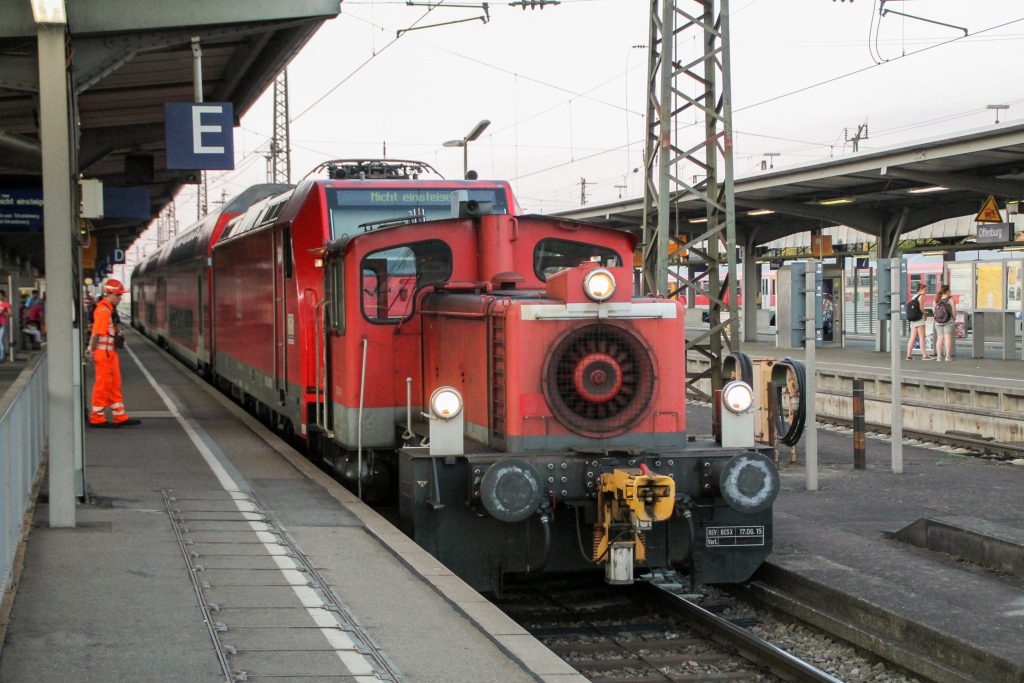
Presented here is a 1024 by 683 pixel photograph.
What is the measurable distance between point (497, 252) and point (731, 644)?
3.31 m

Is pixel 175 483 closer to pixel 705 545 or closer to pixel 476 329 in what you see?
pixel 476 329

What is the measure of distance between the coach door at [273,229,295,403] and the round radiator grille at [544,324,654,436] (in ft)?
14.3

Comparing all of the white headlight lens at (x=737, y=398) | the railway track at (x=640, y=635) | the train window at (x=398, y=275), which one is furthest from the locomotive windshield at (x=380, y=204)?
the railway track at (x=640, y=635)

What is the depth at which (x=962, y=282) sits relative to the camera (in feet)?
89.4

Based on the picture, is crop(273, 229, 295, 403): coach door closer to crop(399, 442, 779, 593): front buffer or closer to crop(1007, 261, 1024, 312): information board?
crop(399, 442, 779, 593): front buffer

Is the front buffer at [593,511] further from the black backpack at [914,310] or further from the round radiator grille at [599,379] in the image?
the black backpack at [914,310]

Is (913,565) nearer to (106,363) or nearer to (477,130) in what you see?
(106,363)

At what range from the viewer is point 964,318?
34.4 metres

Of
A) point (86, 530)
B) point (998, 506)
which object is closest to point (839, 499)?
point (998, 506)

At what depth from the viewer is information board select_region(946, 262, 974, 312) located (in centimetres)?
2684

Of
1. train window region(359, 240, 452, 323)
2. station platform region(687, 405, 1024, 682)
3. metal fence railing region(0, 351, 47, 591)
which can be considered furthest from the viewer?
train window region(359, 240, 452, 323)

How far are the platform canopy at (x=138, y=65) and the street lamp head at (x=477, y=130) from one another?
5612mm

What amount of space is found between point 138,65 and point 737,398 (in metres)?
10.8

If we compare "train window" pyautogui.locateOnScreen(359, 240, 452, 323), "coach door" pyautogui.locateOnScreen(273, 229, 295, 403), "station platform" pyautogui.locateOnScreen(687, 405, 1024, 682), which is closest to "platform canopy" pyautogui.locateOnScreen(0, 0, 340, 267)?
"coach door" pyautogui.locateOnScreen(273, 229, 295, 403)
